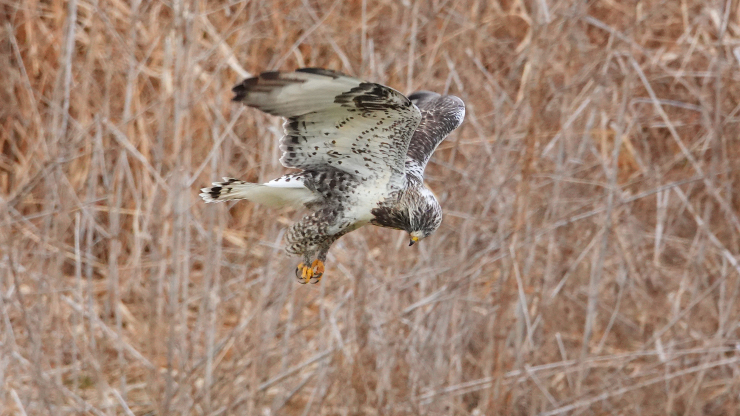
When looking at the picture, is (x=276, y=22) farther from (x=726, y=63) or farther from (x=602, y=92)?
Result: (x=726, y=63)

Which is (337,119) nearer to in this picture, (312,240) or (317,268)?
(312,240)

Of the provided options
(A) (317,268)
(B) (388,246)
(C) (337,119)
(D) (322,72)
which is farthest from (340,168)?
(B) (388,246)

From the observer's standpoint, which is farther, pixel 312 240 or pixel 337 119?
pixel 312 240

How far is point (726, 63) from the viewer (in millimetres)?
7020

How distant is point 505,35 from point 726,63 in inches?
75.1

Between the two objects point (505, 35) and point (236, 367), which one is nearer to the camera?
point (236, 367)

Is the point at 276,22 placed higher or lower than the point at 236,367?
higher

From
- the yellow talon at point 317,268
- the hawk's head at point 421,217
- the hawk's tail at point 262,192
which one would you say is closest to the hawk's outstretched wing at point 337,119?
the hawk's tail at point 262,192

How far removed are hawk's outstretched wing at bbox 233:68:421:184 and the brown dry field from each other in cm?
109

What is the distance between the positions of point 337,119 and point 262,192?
54 cm

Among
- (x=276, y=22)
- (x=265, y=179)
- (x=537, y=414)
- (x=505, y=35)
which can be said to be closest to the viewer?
(x=265, y=179)

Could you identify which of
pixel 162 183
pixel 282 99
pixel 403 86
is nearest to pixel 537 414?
pixel 403 86

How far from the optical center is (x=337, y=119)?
3.86 m

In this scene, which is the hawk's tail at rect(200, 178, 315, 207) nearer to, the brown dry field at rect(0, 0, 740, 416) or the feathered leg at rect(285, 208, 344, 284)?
the feathered leg at rect(285, 208, 344, 284)
